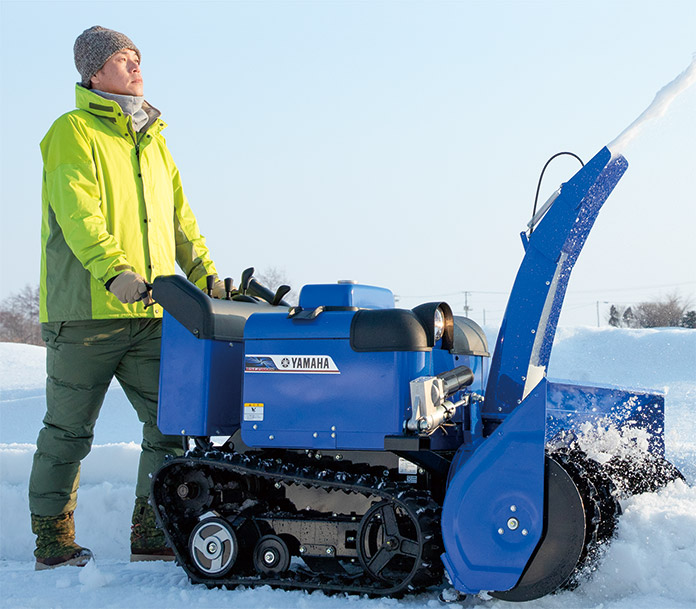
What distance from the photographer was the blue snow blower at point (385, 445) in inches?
115

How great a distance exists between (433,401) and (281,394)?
0.62m

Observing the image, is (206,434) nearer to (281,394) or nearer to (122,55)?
(281,394)

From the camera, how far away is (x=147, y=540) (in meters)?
3.99

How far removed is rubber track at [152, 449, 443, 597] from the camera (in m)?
3.02

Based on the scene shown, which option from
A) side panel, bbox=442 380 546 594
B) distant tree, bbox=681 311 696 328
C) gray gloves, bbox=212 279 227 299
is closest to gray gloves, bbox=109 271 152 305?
gray gloves, bbox=212 279 227 299

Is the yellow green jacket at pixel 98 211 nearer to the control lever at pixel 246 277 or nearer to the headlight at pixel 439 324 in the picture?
the control lever at pixel 246 277

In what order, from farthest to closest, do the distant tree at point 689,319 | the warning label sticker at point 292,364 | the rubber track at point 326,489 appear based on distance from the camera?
the distant tree at point 689,319
the warning label sticker at point 292,364
the rubber track at point 326,489

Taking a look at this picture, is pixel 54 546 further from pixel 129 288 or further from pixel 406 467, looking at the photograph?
pixel 406 467

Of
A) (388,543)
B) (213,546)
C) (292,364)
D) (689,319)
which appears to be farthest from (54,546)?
(689,319)

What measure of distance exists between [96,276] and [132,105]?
0.95m

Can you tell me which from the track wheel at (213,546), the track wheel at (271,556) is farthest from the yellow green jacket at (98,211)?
the track wheel at (271,556)

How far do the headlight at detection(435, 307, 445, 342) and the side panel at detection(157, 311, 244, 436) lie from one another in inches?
35.3

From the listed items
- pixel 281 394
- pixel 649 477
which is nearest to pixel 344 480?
pixel 281 394

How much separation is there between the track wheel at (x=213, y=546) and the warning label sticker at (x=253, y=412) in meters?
0.41
